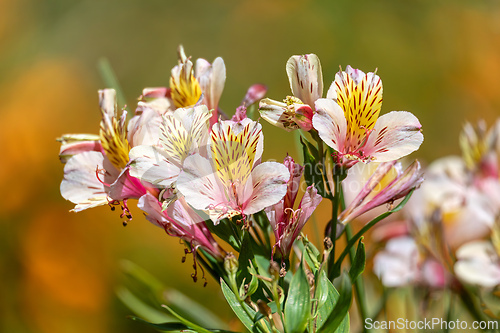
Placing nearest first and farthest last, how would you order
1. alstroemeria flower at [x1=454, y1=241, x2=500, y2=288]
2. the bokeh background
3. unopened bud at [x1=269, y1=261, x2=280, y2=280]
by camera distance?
1. unopened bud at [x1=269, y1=261, x2=280, y2=280]
2. alstroemeria flower at [x1=454, y1=241, x2=500, y2=288]
3. the bokeh background

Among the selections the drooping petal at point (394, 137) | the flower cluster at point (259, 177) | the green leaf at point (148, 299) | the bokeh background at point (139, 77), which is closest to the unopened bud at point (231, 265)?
the flower cluster at point (259, 177)

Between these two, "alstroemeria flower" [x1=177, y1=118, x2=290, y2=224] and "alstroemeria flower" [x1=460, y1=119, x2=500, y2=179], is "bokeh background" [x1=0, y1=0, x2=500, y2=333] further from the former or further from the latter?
"alstroemeria flower" [x1=177, y1=118, x2=290, y2=224]

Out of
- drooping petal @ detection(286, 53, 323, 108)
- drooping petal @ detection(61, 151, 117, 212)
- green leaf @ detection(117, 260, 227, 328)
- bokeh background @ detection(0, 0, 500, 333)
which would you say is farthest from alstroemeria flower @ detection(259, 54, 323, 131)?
bokeh background @ detection(0, 0, 500, 333)

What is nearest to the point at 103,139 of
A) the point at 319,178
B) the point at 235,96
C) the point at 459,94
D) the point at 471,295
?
the point at 319,178

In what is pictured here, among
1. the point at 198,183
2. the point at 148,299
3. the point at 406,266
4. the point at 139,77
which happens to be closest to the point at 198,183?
the point at 198,183

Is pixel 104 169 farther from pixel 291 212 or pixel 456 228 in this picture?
pixel 456 228

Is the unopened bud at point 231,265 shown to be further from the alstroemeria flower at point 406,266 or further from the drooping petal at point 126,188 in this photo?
the alstroemeria flower at point 406,266
